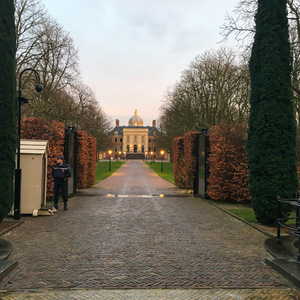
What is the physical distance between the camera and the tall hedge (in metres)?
7.70

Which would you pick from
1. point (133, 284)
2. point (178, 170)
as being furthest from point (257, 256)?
point (178, 170)

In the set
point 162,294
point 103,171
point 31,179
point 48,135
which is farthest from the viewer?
point 103,171

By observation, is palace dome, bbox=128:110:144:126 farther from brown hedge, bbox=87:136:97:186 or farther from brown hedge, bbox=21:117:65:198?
brown hedge, bbox=21:117:65:198

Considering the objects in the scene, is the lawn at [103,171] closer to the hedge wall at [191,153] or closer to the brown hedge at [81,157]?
the brown hedge at [81,157]

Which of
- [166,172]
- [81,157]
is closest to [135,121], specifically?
[166,172]

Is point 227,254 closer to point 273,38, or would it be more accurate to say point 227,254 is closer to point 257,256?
point 257,256

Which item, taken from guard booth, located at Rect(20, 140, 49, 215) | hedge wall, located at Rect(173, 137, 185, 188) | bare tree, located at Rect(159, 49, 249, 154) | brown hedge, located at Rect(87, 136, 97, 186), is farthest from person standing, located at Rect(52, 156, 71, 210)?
bare tree, located at Rect(159, 49, 249, 154)

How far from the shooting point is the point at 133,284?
4.62 m

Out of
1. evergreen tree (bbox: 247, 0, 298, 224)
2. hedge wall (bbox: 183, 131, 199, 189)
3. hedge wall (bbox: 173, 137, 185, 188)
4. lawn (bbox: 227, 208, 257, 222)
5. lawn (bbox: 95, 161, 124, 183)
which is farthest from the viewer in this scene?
lawn (bbox: 95, 161, 124, 183)

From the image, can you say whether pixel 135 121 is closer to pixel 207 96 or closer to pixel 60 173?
pixel 207 96

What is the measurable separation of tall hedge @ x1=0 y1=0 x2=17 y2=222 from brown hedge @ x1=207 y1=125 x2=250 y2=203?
332 inches

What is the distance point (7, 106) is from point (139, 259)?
492 centimetres

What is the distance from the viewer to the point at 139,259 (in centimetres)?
581

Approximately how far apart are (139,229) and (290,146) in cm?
469
